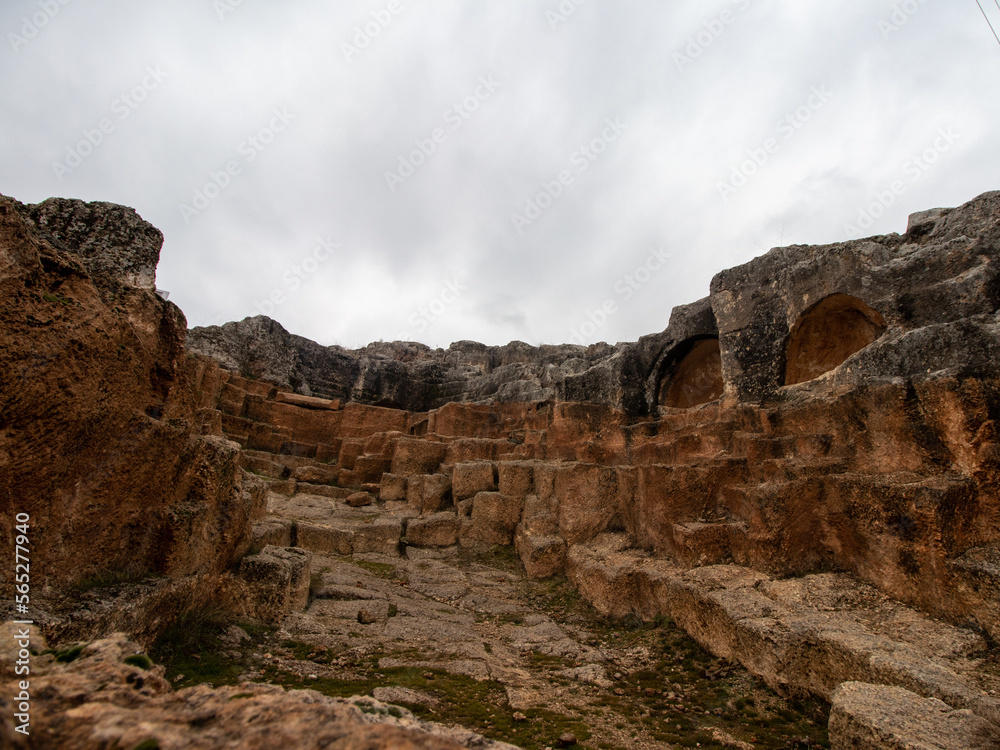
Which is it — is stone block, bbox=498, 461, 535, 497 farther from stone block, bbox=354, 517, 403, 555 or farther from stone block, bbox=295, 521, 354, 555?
stone block, bbox=295, 521, 354, 555

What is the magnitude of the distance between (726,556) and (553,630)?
188 centimetres

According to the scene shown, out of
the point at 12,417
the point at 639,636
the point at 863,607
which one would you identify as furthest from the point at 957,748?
the point at 12,417

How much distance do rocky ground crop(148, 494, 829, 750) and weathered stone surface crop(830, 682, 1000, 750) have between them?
50cm

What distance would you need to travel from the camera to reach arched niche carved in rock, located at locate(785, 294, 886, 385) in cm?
759

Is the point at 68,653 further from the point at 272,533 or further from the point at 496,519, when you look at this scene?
the point at 496,519

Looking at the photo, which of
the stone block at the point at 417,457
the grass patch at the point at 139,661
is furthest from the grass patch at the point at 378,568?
the grass patch at the point at 139,661

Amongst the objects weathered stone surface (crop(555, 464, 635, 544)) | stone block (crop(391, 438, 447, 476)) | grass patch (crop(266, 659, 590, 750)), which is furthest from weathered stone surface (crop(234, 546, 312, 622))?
stone block (crop(391, 438, 447, 476))

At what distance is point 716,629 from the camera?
412 cm

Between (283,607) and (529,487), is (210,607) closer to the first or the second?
(283,607)

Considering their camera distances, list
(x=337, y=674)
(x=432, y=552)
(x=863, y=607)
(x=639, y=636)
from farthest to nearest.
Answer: (x=432, y=552)
(x=639, y=636)
(x=863, y=607)
(x=337, y=674)

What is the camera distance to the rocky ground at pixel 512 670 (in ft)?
10.2

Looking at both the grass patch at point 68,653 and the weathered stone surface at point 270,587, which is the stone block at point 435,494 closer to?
the weathered stone surface at point 270,587

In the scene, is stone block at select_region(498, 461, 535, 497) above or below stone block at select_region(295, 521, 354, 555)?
above

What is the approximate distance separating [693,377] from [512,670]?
8.87 metres
